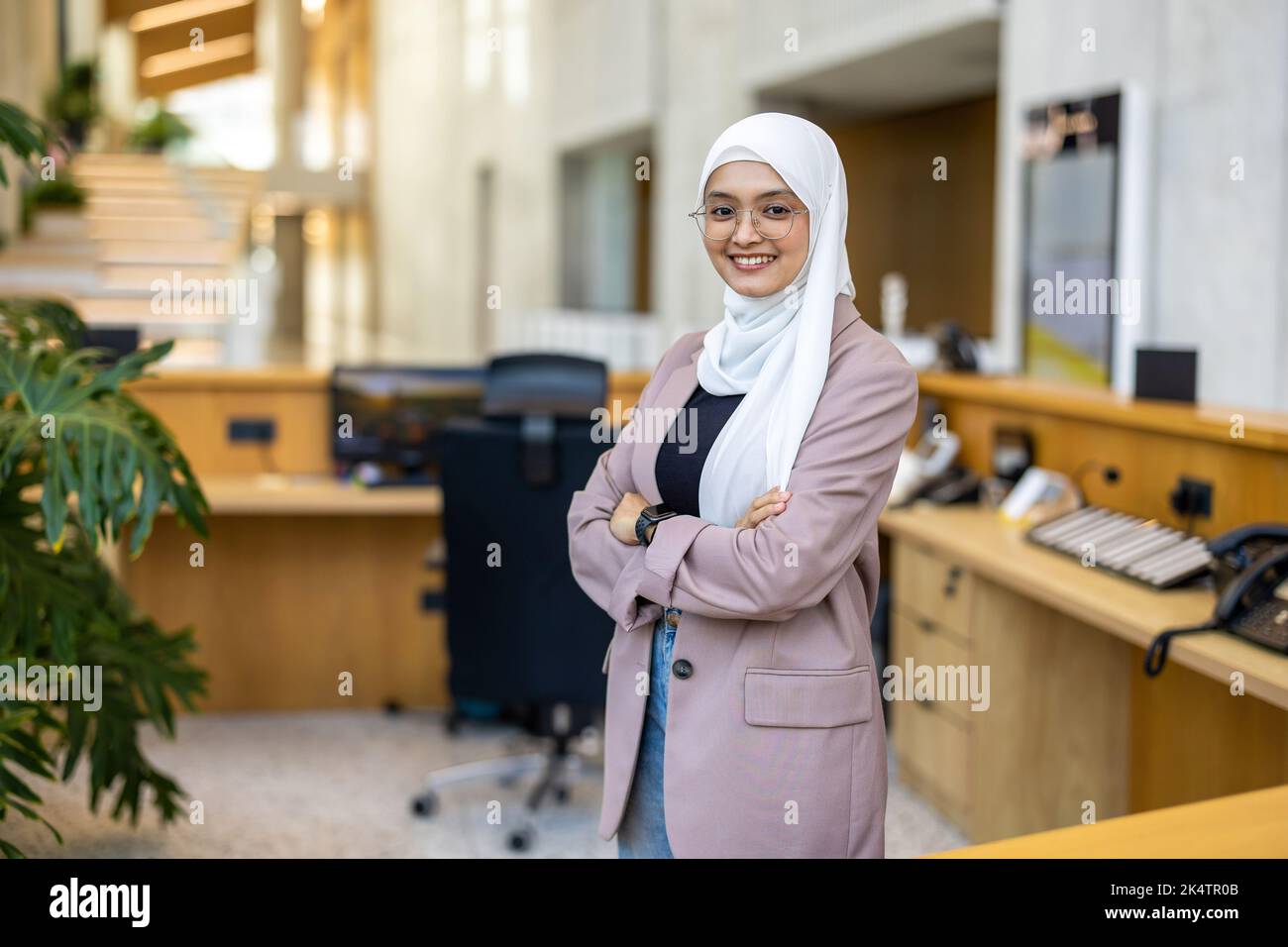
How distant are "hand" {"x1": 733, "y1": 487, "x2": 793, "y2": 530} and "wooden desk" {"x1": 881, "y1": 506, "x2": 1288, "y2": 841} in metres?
1.52

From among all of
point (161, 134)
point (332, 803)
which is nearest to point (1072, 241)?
point (332, 803)

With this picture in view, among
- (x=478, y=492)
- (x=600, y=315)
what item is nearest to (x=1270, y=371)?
(x=478, y=492)

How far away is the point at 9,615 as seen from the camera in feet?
8.59

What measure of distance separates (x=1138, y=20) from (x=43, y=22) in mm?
14505

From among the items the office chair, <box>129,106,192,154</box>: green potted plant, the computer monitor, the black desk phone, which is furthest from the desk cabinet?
<box>129,106,192,154</box>: green potted plant

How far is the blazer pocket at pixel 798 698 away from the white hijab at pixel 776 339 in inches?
8.6

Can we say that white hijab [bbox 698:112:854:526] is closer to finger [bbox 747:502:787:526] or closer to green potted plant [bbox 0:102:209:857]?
finger [bbox 747:502:787:526]

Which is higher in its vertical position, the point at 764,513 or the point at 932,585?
the point at 764,513

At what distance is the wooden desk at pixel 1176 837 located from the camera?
1403 mm

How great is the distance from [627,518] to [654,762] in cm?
33

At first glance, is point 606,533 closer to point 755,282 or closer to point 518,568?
point 755,282

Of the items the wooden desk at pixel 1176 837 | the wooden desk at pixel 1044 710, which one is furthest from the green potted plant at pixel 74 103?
the wooden desk at pixel 1176 837

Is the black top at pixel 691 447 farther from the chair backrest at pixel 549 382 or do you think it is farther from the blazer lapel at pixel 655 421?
the chair backrest at pixel 549 382

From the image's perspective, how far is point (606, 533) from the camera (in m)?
1.85
